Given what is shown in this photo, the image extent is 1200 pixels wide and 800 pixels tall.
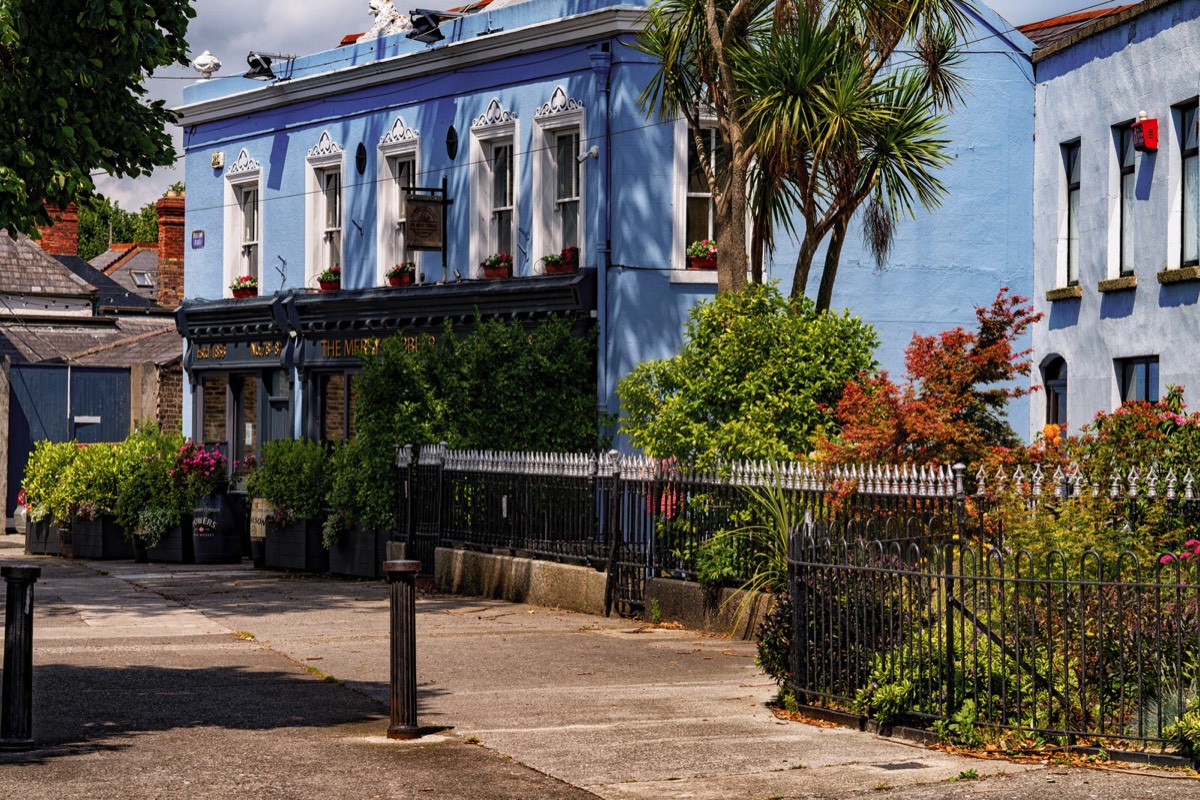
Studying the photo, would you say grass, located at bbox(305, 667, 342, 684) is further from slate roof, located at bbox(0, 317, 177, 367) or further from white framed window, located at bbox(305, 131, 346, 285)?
slate roof, located at bbox(0, 317, 177, 367)

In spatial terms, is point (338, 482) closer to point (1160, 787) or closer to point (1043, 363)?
point (1043, 363)

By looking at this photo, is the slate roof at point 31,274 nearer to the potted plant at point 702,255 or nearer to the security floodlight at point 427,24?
the security floodlight at point 427,24

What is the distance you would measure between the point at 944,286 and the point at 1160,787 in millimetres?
15260

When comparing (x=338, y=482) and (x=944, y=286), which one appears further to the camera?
(x=944, y=286)

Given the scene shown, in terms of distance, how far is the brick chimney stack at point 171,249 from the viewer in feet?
107

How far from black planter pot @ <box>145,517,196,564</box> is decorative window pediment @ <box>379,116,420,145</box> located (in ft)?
20.6

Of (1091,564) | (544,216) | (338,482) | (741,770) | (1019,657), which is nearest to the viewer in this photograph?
(741,770)

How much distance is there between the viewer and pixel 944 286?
23172 millimetres

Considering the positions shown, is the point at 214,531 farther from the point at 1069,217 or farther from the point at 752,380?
the point at 1069,217

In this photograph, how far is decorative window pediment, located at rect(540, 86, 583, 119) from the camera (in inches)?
885

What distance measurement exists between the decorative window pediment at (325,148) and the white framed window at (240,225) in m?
2.15

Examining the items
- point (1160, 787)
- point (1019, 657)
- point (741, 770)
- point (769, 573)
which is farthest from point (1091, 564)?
point (769, 573)

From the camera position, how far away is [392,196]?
1016 inches

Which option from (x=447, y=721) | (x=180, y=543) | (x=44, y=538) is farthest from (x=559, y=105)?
(x=447, y=721)
